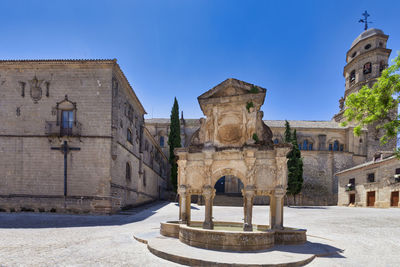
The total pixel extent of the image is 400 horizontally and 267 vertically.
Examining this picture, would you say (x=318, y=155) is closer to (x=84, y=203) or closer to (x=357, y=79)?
(x=357, y=79)

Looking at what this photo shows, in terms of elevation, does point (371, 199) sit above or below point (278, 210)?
below

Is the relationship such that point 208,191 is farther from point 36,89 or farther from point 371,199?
point 371,199

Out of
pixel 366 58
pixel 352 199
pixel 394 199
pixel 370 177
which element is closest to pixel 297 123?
pixel 366 58

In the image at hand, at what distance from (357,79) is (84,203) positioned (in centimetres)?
4280

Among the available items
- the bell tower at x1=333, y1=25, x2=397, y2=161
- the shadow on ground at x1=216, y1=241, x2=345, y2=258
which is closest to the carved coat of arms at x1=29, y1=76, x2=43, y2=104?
the shadow on ground at x1=216, y1=241, x2=345, y2=258

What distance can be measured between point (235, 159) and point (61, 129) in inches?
598

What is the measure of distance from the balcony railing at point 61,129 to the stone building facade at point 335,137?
24.6 m

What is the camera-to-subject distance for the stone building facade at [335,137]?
37.4m

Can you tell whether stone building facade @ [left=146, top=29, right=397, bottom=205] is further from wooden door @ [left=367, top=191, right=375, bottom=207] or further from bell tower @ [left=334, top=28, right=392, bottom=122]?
wooden door @ [left=367, top=191, right=375, bottom=207]

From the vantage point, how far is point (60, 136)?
1789cm

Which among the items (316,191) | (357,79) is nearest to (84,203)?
(316,191)

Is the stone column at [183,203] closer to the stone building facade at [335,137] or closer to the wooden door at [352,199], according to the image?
the stone building facade at [335,137]

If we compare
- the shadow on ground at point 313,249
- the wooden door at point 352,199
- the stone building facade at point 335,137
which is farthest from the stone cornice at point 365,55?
the shadow on ground at point 313,249

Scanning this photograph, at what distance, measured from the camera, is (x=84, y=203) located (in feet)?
57.3
